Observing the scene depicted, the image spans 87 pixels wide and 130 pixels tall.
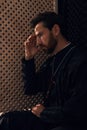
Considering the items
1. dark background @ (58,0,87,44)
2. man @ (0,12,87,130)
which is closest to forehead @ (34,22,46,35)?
man @ (0,12,87,130)

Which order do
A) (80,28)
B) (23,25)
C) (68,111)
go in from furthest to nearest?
(80,28), (23,25), (68,111)

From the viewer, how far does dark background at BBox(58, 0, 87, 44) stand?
6.92 feet

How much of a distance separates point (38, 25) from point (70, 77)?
40 cm

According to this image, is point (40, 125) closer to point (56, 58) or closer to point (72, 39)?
point (56, 58)

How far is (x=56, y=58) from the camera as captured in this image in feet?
5.90

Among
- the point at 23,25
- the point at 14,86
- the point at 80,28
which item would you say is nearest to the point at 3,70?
the point at 14,86

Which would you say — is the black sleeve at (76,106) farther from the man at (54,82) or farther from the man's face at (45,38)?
the man's face at (45,38)

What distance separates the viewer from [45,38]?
5.95 ft

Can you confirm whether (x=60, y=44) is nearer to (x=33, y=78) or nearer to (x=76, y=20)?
(x=33, y=78)

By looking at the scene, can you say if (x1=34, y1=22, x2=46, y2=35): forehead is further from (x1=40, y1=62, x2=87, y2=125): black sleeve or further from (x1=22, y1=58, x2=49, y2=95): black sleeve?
(x1=40, y1=62, x2=87, y2=125): black sleeve

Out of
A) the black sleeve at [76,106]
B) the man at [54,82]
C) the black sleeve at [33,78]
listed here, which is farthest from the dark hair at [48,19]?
the black sleeve at [76,106]

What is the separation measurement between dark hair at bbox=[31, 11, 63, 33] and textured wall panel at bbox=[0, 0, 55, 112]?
9 cm

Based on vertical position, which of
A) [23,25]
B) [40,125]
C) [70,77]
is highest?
[23,25]

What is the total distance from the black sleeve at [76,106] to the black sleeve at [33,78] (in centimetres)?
41
